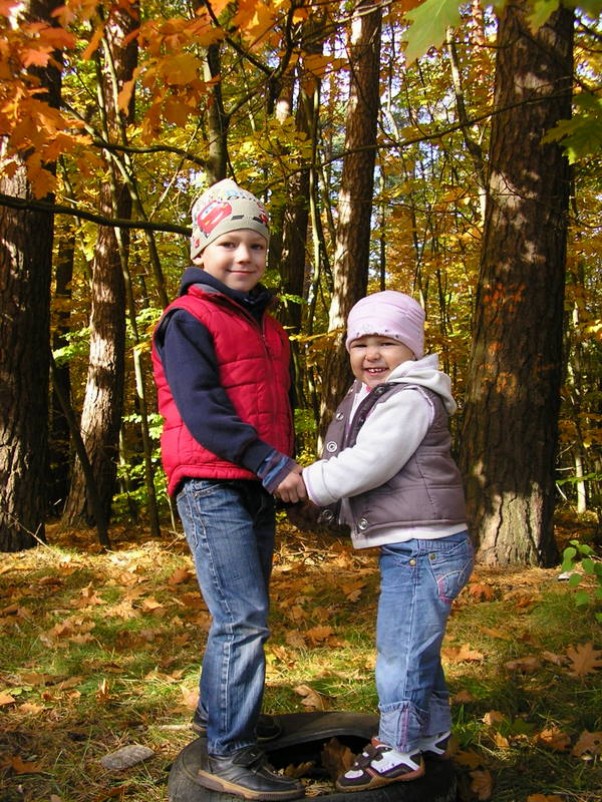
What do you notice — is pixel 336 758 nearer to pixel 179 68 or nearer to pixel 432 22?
pixel 432 22

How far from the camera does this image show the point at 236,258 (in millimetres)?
2598

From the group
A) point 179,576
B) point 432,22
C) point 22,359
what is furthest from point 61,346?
point 432,22

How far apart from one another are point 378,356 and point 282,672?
83.6 inches

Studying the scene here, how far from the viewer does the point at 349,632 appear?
4.53 m

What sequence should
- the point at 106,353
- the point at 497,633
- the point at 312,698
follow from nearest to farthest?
the point at 312,698, the point at 497,633, the point at 106,353

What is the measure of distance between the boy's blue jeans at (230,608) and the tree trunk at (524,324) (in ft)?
11.9

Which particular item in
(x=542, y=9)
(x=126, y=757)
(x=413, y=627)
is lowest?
(x=126, y=757)

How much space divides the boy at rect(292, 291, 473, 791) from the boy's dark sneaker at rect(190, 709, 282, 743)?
0.48 metres

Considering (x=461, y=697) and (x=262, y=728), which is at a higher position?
(x=262, y=728)

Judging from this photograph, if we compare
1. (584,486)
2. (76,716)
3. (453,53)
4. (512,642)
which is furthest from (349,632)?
(584,486)

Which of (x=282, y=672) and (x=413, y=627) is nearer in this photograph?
(x=413, y=627)

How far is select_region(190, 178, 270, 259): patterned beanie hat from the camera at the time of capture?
260cm

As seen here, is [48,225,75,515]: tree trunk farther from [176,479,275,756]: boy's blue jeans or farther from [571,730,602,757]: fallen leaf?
[571,730,602,757]: fallen leaf

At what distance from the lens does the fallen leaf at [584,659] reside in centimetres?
366
